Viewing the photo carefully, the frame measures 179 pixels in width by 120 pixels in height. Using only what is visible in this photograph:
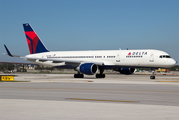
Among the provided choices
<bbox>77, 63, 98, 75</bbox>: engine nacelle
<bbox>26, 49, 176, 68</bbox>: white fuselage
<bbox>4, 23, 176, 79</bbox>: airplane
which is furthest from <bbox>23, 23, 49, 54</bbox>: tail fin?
<bbox>77, 63, 98, 75</bbox>: engine nacelle

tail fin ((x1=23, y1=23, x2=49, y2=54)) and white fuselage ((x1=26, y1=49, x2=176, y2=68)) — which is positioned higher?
tail fin ((x1=23, y1=23, x2=49, y2=54))

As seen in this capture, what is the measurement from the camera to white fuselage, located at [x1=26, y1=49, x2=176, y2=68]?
3919 cm

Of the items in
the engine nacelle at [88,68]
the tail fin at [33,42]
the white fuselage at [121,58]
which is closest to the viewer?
the white fuselage at [121,58]

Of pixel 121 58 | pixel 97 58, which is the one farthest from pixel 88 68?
pixel 121 58

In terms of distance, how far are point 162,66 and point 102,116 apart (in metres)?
31.6

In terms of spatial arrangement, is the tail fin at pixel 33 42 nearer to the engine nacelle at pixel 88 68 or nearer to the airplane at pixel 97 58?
the airplane at pixel 97 58

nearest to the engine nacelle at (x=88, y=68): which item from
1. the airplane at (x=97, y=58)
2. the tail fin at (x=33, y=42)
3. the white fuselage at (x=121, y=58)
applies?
the airplane at (x=97, y=58)

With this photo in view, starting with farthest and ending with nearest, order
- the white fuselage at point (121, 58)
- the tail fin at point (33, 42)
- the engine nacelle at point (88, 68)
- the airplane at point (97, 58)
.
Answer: the tail fin at point (33, 42) → the engine nacelle at point (88, 68) → the airplane at point (97, 58) → the white fuselage at point (121, 58)

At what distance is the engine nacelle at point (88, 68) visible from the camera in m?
40.8

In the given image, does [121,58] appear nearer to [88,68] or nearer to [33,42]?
[88,68]

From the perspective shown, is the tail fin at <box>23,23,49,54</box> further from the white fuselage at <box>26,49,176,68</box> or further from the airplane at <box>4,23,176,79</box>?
the white fuselage at <box>26,49,176,68</box>

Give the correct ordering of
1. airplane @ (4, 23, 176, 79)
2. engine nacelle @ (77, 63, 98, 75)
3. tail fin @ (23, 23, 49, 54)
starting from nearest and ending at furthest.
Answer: airplane @ (4, 23, 176, 79), engine nacelle @ (77, 63, 98, 75), tail fin @ (23, 23, 49, 54)

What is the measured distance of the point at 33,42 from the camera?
51.0 meters

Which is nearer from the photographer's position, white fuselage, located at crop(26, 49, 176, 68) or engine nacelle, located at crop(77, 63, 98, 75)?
white fuselage, located at crop(26, 49, 176, 68)
